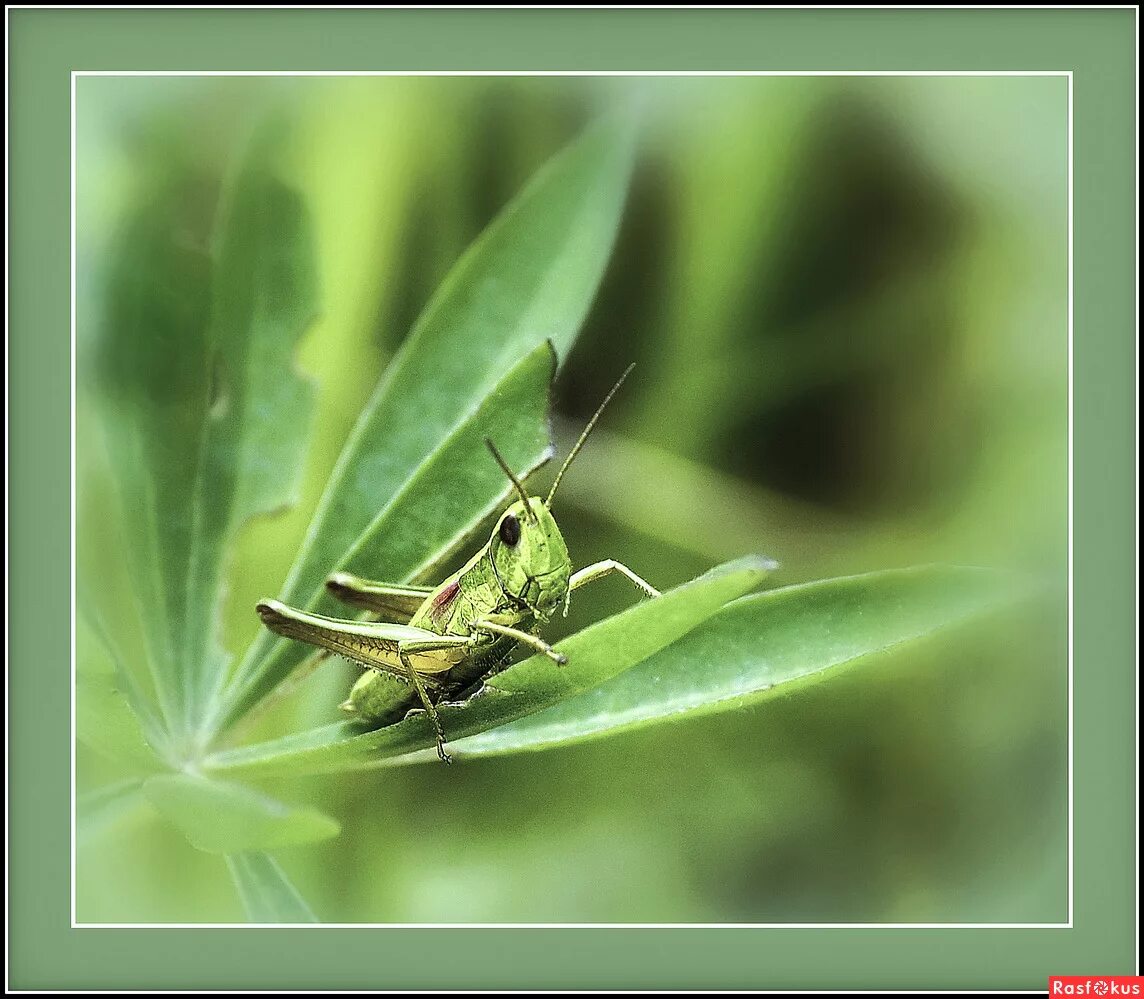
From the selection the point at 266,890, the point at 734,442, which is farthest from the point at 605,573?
the point at 266,890

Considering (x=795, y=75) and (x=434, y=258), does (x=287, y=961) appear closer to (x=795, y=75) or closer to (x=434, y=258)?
(x=434, y=258)

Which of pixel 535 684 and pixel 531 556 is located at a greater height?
pixel 531 556

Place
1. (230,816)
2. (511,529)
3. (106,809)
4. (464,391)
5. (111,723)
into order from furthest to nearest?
(106,809)
(464,391)
(511,529)
(111,723)
(230,816)

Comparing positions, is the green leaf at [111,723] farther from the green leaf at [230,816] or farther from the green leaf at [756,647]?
the green leaf at [756,647]

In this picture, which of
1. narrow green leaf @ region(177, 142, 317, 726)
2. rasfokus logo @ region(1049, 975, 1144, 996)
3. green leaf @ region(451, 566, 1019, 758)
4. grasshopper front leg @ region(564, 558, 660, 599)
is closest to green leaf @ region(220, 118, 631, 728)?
narrow green leaf @ region(177, 142, 317, 726)

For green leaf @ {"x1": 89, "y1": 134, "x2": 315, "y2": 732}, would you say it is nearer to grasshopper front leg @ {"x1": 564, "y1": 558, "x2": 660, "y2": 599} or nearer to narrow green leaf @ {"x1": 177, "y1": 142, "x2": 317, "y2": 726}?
narrow green leaf @ {"x1": 177, "y1": 142, "x2": 317, "y2": 726}

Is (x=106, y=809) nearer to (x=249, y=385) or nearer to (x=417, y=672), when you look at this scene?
(x=417, y=672)

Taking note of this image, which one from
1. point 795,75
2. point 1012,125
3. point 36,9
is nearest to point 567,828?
point 795,75

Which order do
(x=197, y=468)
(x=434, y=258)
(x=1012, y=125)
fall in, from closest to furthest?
(x=197, y=468) < (x=434, y=258) < (x=1012, y=125)
